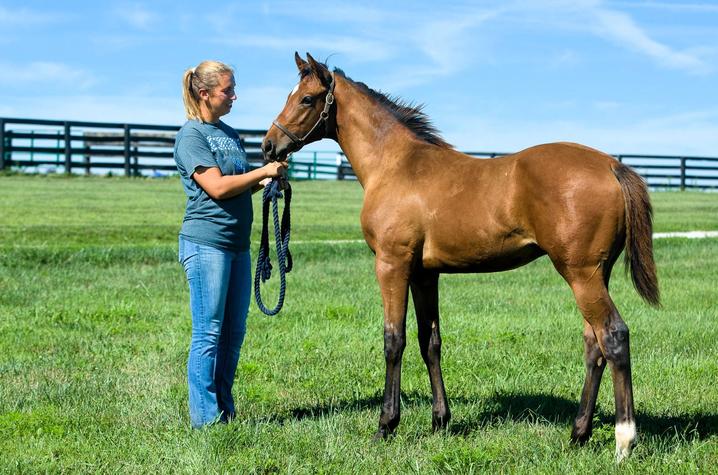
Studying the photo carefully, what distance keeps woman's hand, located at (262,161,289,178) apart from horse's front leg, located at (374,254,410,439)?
798 millimetres

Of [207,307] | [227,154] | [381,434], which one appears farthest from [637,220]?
[207,307]

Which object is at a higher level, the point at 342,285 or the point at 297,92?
the point at 297,92

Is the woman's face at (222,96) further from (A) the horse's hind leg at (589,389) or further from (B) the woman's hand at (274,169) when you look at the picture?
(A) the horse's hind leg at (589,389)

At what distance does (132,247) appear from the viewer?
1516cm

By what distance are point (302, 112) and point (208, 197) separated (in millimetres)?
823

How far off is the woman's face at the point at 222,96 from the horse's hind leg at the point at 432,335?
1622mm

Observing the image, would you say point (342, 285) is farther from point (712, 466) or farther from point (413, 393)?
point (712, 466)

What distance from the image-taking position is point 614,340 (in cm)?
462

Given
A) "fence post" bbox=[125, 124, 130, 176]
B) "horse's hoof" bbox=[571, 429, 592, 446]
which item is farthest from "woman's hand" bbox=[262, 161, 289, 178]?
"fence post" bbox=[125, 124, 130, 176]

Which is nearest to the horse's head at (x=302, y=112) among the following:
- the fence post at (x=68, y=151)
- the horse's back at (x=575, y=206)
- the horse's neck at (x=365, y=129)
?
the horse's neck at (x=365, y=129)

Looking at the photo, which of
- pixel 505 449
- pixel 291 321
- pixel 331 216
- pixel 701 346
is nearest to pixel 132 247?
pixel 291 321

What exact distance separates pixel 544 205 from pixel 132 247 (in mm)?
11623

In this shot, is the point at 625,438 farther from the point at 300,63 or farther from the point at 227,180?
the point at 300,63

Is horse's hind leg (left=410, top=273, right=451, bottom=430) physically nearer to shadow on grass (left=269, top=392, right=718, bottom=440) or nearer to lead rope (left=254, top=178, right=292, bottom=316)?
shadow on grass (left=269, top=392, right=718, bottom=440)
